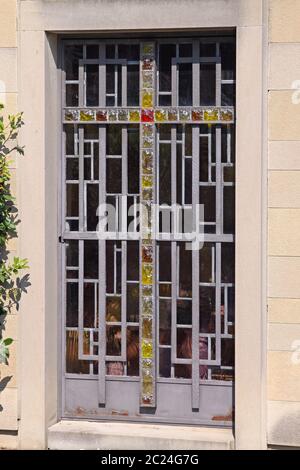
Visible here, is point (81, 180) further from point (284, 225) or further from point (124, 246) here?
point (284, 225)

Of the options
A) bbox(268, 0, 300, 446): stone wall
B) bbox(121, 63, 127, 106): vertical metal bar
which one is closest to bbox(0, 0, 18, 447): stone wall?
bbox(121, 63, 127, 106): vertical metal bar

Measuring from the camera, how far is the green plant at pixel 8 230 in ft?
23.5

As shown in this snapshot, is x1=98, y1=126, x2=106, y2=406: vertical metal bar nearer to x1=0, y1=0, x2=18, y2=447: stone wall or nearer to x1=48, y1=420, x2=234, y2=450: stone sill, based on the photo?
x1=48, y1=420, x2=234, y2=450: stone sill

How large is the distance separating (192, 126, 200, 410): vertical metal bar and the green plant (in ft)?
4.20

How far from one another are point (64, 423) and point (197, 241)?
1.77 metres

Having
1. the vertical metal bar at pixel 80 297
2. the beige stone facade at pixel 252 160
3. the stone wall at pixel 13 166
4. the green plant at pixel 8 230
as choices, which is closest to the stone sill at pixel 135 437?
the beige stone facade at pixel 252 160

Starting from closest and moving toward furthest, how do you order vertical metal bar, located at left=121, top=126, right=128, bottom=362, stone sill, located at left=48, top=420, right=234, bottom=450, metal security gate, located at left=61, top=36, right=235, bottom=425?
stone sill, located at left=48, top=420, right=234, bottom=450 < metal security gate, located at left=61, top=36, right=235, bottom=425 < vertical metal bar, located at left=121, top=126, right=128, bottom=362

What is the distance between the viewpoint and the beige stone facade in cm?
687

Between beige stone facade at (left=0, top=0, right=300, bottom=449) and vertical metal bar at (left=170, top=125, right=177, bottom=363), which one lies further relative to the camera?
vertical metal bar at (left=170, top=125, right=177, bottom=363)

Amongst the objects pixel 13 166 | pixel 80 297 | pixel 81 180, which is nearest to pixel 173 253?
pixel 80 297

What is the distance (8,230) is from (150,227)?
108 centimetres

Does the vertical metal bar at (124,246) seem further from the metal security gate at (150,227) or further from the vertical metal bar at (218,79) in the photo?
the vertical metal bar at (218,79)

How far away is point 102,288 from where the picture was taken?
7.41 metres

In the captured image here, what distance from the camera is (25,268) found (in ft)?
23.8
